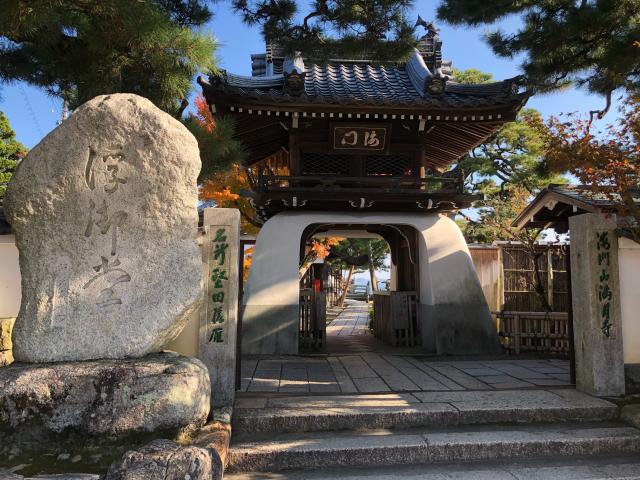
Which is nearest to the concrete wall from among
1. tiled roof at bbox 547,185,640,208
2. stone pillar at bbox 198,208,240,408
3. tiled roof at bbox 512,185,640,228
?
tiled roof at bbox 512,185,640,228

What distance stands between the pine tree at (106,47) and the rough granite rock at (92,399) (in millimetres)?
3167

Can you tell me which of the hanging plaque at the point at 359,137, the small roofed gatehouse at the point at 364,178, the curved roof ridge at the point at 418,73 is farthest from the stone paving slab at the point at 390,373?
the curved roof ridge at the point at 418,73

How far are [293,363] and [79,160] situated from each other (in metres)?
5.95

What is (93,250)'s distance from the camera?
4.16 m

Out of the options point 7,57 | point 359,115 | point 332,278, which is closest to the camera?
point 7,57

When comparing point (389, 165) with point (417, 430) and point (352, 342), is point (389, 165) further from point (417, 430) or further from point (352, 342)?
point (417, 430)

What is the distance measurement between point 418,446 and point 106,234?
12.4 ft

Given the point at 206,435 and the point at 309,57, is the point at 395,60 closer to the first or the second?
the point at 309,57

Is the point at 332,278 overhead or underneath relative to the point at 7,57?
underneath

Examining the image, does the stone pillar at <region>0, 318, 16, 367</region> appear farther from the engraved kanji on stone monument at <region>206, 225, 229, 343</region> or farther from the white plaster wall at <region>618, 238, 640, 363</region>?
the white plaster wall at <region>618, 238, 640, 363</region>

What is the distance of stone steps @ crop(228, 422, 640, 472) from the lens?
14.0ft

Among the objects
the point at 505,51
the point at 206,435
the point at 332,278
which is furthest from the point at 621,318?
the point at 332,278

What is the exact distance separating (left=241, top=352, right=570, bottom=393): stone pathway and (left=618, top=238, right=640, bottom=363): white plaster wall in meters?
1.01

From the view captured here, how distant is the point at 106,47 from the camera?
494 centimetres
